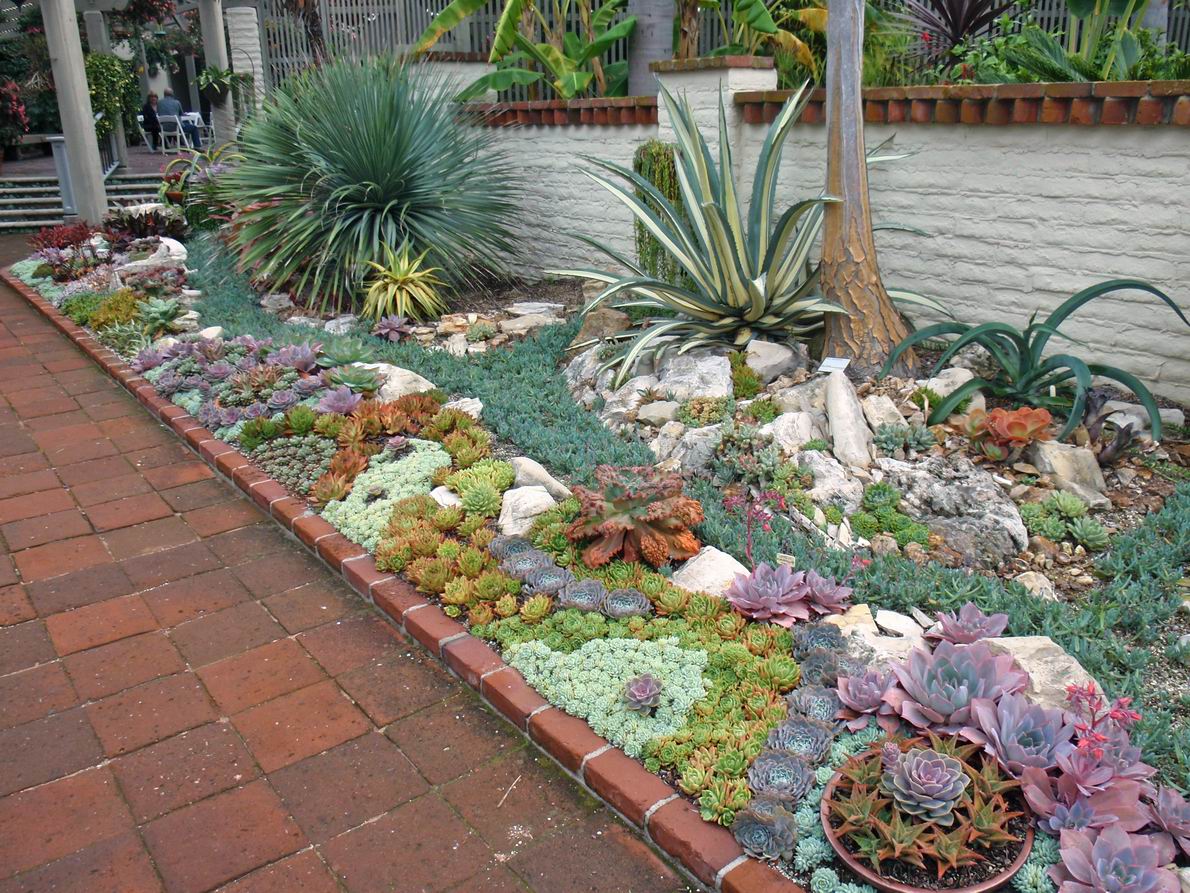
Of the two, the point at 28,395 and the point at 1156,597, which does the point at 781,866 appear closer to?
the point at 1156,597

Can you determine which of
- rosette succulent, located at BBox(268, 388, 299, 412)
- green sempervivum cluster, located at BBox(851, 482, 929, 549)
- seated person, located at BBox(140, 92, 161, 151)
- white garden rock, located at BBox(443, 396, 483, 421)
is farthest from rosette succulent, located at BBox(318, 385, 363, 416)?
seated person, located at BBox(140, 92, 161, 151)

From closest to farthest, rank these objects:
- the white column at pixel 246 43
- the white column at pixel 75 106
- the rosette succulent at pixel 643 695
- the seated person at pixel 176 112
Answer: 1. the rosette succulent at pixel 643 695
2. the white column at pixel 75 106
3. the white column at pixel 246 43
4. the seated person at pixel 176 112

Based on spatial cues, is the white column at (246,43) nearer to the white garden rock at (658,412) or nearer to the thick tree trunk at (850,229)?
the thick tree trunk at (850,229)

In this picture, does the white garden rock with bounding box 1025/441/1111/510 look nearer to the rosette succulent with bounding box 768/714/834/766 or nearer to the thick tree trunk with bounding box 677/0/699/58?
the rosette succulent with bounding box 768/714/834/766

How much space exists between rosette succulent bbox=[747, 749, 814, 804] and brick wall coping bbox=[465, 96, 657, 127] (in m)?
5.57

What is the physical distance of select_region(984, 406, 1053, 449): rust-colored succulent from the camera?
4.20m

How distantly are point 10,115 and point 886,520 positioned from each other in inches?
678

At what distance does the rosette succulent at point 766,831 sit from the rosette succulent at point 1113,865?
1.96 ft

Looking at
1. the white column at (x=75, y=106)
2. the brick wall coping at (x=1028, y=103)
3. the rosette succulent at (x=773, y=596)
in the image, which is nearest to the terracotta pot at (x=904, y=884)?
the rosette succulent at (x=773, y=596)

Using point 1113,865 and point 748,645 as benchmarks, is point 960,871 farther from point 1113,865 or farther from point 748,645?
point 748,645

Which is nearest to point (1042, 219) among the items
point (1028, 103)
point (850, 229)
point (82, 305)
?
point (1028, 103)

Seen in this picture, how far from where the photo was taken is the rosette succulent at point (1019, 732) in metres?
2.47

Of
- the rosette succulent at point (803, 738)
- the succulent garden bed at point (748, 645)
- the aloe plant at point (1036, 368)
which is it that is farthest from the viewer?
the aloe plant at point (1036, 368)

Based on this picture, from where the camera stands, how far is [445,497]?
4.37 meters
